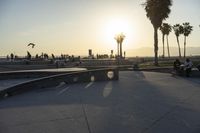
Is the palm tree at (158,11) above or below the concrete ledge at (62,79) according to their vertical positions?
above

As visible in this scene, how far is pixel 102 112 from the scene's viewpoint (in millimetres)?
9938

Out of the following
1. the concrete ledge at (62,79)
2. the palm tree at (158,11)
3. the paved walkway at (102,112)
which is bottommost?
the paved walkway at (102,112)

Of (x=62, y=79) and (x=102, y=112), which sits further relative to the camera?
(x=62, y=79)

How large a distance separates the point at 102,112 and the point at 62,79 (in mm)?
8380

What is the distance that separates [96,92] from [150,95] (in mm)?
2302

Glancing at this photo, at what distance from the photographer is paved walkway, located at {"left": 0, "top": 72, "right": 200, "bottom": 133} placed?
8.14 metres

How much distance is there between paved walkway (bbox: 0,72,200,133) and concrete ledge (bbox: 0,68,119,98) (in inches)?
22.5

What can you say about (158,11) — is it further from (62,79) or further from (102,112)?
(102,112)

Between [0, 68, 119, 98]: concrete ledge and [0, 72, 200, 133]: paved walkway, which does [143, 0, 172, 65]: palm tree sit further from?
[0, 72, 200, 133]: paved walkway

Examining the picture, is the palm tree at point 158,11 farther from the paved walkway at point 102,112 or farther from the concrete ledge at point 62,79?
the paved walkway at point 102,112

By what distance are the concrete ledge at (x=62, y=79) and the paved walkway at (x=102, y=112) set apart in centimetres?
57

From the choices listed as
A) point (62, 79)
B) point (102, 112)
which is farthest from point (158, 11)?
point (102, 112)

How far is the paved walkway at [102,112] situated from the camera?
8.14 metres

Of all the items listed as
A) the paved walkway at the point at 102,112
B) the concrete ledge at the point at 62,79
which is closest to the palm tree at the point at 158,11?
the concrete ledge at the point at 62,79
